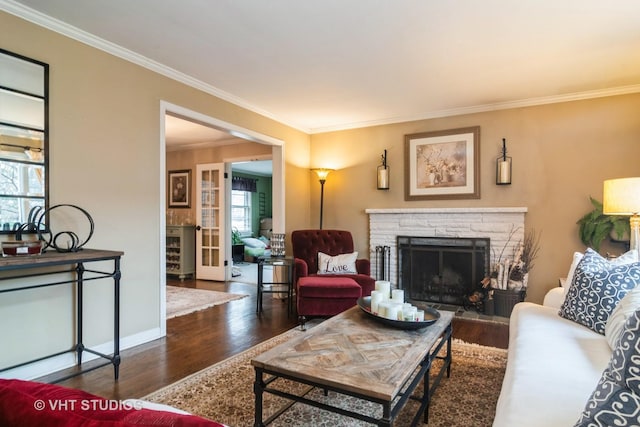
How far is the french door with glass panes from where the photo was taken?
6035 mm

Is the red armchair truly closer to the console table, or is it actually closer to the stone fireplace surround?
the stone fireplace surround

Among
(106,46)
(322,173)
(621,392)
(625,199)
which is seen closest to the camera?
(621,392)

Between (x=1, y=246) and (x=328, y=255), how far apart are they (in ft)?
9.86

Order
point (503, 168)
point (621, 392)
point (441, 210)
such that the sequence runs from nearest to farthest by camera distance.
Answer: point (621, 392), point (503, 168), point (441, 210)

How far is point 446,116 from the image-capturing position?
4.43m

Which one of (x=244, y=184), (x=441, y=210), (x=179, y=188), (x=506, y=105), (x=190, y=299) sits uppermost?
(x=506, y=105)

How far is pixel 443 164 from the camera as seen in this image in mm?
4445

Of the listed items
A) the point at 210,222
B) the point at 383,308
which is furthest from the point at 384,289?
the point at 210,222

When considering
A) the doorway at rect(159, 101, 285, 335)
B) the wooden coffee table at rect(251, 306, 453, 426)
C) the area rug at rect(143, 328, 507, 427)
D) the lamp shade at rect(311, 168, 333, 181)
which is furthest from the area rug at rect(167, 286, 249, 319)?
the wooden coffee table at rect(251, 306, 453, 426)

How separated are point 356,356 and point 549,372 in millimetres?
792

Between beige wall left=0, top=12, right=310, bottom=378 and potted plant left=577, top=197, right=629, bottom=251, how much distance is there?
4.19 m

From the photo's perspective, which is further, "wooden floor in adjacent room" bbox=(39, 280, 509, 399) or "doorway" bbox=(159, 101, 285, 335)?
"doorway" bbox=(159, 101, 285, 335)

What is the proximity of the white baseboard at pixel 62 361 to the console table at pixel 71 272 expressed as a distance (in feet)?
0.14

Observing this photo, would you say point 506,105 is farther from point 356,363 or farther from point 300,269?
point 356,363
